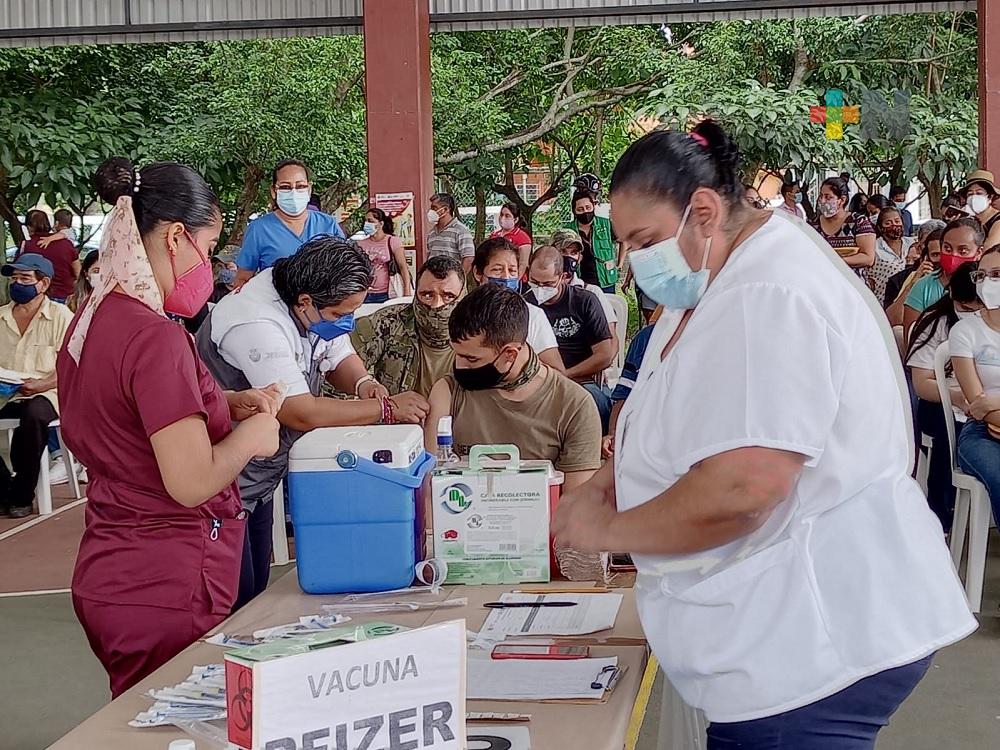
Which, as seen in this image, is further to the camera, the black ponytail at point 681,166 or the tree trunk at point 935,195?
the tree trunk at point 935,195

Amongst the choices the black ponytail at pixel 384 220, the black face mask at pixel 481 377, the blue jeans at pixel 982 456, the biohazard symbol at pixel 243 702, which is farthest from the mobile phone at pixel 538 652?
the black ponytail at pixel 384 220

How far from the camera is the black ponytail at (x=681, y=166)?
5.31 feet

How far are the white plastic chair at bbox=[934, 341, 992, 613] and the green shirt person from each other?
13.0 feet

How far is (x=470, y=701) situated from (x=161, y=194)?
1.02 meters

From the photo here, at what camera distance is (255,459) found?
9.95ft

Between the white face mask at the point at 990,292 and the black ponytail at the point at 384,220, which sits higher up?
the black ponytail at the point at 384,220

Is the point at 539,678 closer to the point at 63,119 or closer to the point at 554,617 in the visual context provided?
the point at 554,617

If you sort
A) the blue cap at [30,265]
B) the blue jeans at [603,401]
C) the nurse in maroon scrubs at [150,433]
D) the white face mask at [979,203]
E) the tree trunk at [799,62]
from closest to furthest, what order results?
the nurse in maroon scrubs at [150,433] → the blue jeans at [603,401] → the blue cap at [30,265] → the white face mask at [979,203] → the tree trunk at [799,62]

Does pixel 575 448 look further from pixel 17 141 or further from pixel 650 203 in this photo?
pixel 17 141

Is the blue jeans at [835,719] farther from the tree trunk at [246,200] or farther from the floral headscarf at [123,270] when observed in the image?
the tree trunk at [246,200]

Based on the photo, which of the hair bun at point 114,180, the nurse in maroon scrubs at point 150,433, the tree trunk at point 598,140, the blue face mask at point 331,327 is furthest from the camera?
the tree trunk at point 598,140

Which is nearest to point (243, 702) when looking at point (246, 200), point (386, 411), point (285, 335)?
point (285, 335)

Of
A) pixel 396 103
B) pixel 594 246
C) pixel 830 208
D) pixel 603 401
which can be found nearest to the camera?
pixel 603 401

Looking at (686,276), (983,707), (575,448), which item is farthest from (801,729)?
(983,707)
